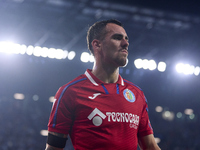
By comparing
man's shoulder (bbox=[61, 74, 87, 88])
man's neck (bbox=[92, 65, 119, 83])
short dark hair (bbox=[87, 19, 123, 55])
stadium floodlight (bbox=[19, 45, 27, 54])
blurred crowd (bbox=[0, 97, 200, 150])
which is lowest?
blurred crowd (bbox=[0, 97, 200, 150])

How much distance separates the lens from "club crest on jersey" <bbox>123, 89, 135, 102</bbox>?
1917 millimetres

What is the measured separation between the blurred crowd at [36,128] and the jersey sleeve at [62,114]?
978 centimetres

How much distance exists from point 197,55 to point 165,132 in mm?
5472

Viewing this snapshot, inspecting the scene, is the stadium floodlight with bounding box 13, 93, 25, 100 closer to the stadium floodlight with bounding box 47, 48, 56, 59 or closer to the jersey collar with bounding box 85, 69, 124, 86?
the stadium floodlight with bounding box 47, 48, 56, 59

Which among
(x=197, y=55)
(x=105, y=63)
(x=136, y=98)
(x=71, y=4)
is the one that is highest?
Result: (x=71, y=4)

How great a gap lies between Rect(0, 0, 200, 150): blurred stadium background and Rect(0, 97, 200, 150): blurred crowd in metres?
0.04

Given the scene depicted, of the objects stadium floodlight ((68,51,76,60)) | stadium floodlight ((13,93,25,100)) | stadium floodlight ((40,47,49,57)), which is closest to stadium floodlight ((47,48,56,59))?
stadium floodlight ((40,47,49,57))

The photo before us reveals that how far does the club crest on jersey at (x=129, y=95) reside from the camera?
192 cm

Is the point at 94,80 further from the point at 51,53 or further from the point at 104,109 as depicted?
the point at 51,53

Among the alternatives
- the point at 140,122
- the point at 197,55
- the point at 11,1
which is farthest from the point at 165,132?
the point at 140,122

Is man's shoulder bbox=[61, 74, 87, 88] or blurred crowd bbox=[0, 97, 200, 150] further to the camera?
blurred crowd bbox=[0, 97, 200, 150]

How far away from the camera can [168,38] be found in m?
11.0

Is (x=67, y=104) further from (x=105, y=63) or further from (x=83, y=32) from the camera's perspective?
(x=83, y=32)

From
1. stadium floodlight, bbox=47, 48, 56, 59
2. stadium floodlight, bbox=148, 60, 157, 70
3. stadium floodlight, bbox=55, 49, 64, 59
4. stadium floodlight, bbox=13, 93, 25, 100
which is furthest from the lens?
stadium floodlight, bbox=13, 93, 25, 100
